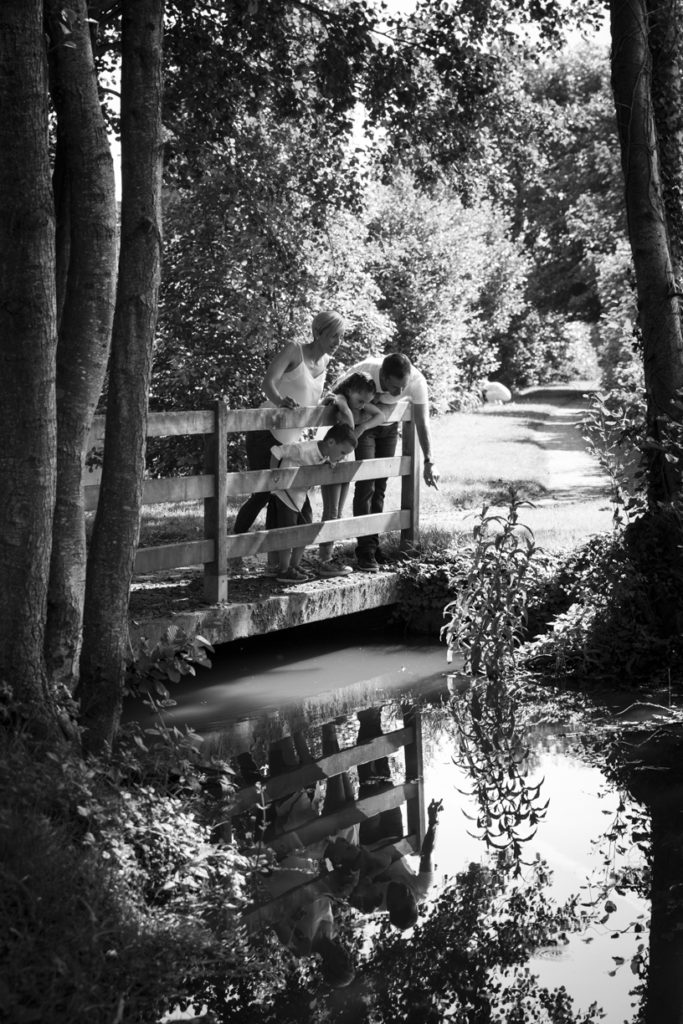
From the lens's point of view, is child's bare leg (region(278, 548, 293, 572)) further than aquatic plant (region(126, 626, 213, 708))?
Yes

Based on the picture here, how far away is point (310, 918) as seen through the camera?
4.75 meters

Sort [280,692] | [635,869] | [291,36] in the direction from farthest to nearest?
[291,36] < [280,692] < [635,869]

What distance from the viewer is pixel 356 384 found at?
920 centimetres

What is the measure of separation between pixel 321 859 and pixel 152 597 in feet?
12.1

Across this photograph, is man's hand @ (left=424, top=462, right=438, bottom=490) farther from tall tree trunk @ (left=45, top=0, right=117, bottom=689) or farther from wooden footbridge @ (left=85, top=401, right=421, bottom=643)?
tall tree trunk @ (left=45, top=0, right=117, bottom=689)

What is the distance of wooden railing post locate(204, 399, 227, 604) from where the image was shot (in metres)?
8.33

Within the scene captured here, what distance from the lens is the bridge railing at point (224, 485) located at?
791 centimetres

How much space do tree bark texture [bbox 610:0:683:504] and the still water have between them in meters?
2.42

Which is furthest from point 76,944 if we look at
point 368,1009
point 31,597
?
point 31,597

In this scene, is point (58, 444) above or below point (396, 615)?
above

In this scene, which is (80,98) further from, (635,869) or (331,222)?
(331,222)

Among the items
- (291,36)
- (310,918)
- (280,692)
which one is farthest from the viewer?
(291,36)

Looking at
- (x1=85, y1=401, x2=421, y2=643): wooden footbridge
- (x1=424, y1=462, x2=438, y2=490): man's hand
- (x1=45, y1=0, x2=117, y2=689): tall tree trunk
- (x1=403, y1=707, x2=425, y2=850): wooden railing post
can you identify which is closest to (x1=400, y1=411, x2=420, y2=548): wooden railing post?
(x1=85, y1=401, x2=421, y2=643): wooden footbridge

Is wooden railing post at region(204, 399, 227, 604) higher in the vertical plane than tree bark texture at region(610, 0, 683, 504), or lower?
lower
